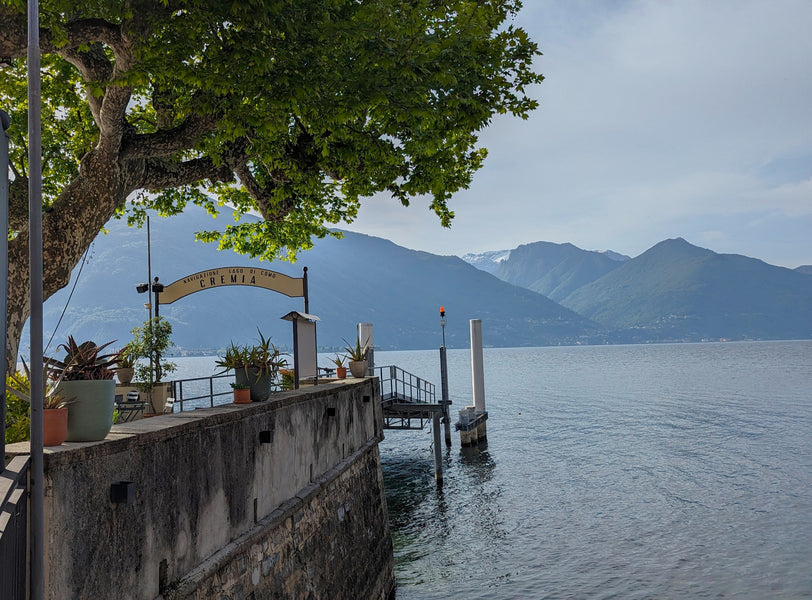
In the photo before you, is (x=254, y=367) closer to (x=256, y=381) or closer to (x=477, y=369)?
(x=256, y=381)

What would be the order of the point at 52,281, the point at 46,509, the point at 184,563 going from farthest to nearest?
the point at 52,281 → the point at 184,563 → the point at 46,509

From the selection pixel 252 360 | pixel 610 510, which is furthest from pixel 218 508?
pixel 610 510

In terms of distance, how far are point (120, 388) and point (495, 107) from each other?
8.50 metres

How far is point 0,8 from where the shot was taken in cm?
955

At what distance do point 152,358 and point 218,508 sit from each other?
24.2 feet

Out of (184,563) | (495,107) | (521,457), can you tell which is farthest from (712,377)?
(184,563)

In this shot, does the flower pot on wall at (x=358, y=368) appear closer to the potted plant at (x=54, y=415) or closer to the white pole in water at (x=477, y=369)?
the potted plant at (x=54, y=415)

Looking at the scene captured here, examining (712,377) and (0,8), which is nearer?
(0,8)

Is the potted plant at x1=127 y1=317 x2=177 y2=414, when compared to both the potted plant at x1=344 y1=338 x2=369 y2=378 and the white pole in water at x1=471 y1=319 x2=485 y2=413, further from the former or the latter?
the white pole in water at x1=471 y1=319 x2=485 y2=413

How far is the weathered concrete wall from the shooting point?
16.7ft

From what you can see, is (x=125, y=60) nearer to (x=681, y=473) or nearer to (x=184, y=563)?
(x=184, y=563)

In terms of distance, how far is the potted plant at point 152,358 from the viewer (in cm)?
1296

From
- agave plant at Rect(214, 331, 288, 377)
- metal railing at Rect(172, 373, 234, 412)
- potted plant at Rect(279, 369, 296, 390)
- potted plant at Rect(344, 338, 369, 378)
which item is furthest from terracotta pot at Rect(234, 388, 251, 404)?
potted plant at Rect(344, 338, 369, 378)

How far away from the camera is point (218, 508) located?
7375 mm
